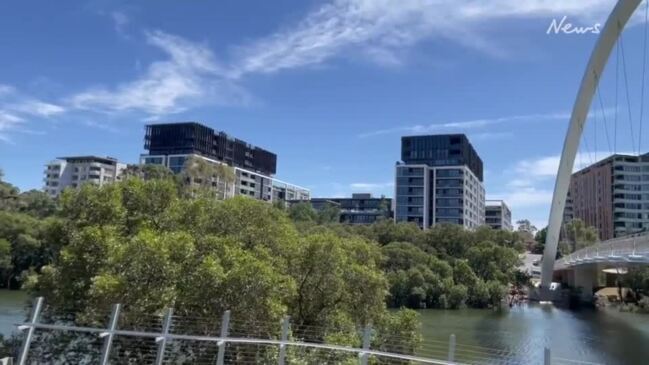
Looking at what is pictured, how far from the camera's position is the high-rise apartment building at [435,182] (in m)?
96.1

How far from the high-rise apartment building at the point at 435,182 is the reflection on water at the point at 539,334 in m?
48.0

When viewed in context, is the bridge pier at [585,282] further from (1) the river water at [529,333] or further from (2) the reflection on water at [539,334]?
(1) the river water at [529,333]

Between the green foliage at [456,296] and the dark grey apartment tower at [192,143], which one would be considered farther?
the dark grey apartment tower at [192,143]

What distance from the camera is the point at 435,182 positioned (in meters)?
97.8

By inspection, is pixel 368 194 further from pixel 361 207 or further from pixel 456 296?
pixel 456 296

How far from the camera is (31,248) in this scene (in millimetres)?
42969

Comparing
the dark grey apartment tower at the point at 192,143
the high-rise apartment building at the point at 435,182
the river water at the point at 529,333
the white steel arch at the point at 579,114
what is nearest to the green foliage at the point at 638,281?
the river water at the point at 529,333

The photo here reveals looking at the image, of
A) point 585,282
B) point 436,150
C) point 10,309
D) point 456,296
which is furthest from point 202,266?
point 436,150

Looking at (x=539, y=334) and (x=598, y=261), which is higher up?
(x=598, y=261)

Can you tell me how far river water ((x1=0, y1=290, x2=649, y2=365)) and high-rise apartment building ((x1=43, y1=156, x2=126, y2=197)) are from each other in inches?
2511

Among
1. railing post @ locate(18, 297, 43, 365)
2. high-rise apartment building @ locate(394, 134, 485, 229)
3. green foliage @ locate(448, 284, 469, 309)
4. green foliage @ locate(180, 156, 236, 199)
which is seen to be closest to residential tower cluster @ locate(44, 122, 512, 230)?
high-rise apartment building @ locate(394, 134, 485, 229)

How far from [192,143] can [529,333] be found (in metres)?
78.7

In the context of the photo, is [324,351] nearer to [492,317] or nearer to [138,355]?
[138,355]

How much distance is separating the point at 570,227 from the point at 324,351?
65.1 meters
